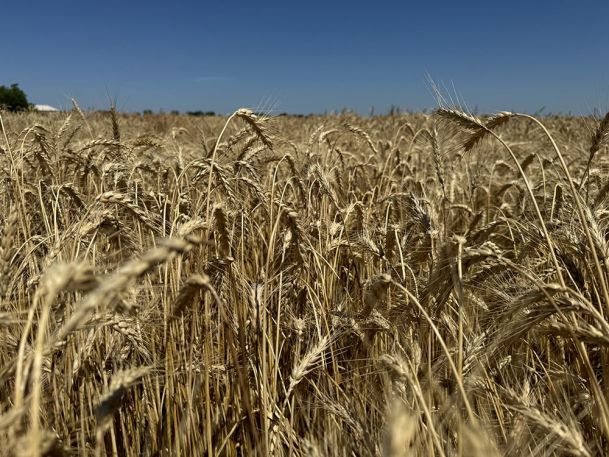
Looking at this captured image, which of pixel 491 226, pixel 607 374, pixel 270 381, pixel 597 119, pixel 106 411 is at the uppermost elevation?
pixel 597 119

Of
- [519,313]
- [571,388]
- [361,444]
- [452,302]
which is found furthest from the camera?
[452,302]

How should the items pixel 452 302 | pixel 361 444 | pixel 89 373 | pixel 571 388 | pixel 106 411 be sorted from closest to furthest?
1. pixel 106 411
2. pixel 361 444
3. pixel 89 373
4. pixel 571 388
5. pixel 452 302

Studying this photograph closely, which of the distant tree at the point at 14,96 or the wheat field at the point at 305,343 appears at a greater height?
the distant tree at the point at 14,96

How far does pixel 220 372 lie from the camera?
6.64 feet

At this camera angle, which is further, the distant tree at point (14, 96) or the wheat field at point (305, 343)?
the distant tree at point (14, 96)

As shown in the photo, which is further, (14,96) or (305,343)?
(14,96)

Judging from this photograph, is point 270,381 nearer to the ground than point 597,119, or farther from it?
nearer to the ground

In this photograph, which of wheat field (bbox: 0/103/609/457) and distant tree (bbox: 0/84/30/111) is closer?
wheat field (bbox: 0/103/609/457)

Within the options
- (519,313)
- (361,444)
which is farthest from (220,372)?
(519,313)

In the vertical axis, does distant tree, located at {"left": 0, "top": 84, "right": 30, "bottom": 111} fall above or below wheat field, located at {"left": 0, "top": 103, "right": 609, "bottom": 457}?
above

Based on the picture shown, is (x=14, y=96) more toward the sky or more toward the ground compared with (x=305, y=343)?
more toward the sky

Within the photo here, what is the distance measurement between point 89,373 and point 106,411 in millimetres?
808

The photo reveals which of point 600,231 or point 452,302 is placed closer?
point 600,231

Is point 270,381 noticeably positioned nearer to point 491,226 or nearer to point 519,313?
point 519,313
